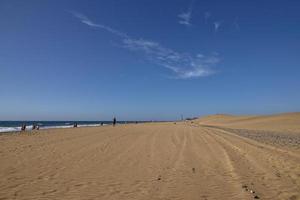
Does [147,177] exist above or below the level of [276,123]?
below

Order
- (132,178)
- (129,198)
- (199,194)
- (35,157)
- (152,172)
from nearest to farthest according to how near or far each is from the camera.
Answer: (129,198) < (199,194) < (132,178) < (152,172) < (35,157)

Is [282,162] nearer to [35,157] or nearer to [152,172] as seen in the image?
[152,172]

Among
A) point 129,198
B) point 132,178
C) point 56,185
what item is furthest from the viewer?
point 132,178

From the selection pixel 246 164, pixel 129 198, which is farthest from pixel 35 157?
pixel 246 164

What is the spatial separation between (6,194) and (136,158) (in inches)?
275

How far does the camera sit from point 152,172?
34.5 feet

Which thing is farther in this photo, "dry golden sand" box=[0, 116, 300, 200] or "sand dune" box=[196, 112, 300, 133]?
"sand dune" box=[196, 112, 300, 133]

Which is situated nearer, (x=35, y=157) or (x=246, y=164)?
(x=246, y=164)

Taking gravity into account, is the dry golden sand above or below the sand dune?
below

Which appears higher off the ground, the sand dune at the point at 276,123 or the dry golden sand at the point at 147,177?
the sand dune at the point at 276,123

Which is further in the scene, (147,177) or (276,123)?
(276,123)

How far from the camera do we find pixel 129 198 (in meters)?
7.29

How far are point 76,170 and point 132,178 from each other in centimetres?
234

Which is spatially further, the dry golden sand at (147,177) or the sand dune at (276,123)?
the sand dune at (276,123)
